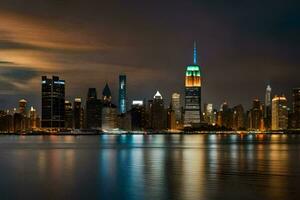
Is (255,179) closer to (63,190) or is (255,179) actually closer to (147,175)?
(147,175)

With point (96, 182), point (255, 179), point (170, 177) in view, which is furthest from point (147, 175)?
point (255, 179)

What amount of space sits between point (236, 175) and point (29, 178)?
20978 mm

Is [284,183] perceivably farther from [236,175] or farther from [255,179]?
[236,175]

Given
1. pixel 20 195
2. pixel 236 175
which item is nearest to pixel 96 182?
pixel 20 195

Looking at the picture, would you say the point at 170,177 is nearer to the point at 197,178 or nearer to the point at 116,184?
the point at 197,178

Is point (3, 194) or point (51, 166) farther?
point (51, 166)

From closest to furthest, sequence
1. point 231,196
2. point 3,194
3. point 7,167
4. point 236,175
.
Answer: point 231,196, point 3,194, point 236,175, point 7,167

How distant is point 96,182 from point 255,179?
1489 centimetres

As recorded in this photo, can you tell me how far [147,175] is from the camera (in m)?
56.8

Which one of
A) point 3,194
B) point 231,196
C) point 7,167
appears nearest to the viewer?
point 231,196

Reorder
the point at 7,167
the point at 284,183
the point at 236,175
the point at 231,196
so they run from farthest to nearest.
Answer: the point at 7,167
the point at 236,175
the point at 284,183
the point at 231,196

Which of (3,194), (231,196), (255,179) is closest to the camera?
(231,196)

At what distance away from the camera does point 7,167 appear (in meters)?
69.6

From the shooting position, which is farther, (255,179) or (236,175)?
(236,175)
